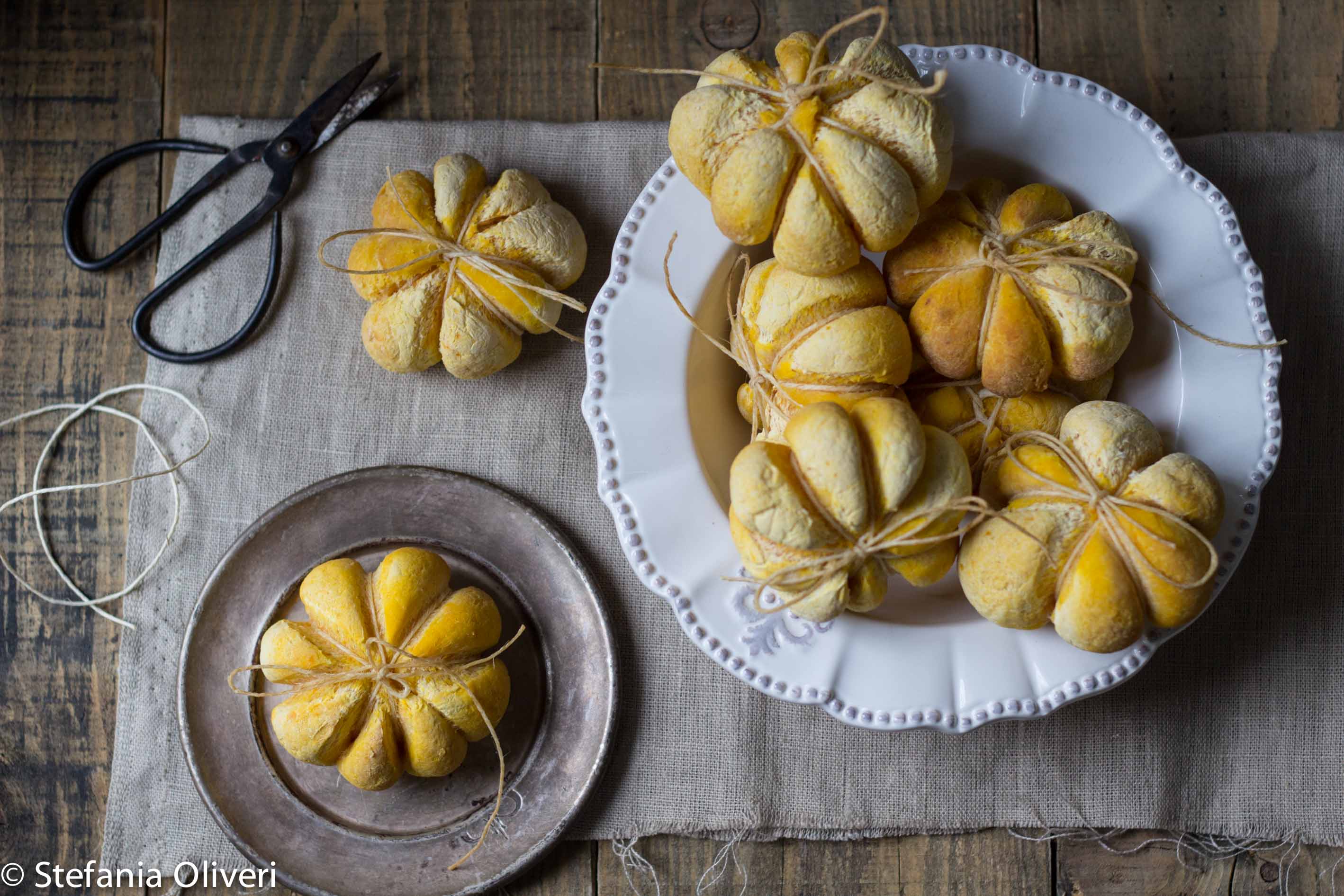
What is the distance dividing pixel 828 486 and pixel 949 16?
740 mm

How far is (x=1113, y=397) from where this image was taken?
976 millimetres

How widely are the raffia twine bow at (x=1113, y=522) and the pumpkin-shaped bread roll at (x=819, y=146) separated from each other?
25 cm

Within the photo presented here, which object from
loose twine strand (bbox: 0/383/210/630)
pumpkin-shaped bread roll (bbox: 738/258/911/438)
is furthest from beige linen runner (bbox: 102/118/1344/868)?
pumpkin-shaped bread roll (bbox: 738/258/911/438)

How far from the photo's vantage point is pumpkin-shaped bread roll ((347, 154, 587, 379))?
41.3 inches

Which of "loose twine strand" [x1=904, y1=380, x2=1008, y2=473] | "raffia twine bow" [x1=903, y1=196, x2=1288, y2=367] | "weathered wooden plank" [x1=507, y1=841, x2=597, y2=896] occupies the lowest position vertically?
"weathered wooden plank" [x1=507, y1=841, x2=597, y2=896]

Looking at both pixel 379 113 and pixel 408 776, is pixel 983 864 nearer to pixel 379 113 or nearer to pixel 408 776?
pixel 408 776

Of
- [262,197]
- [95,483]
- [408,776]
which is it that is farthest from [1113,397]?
[95,483]

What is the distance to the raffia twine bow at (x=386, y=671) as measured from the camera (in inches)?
38.5

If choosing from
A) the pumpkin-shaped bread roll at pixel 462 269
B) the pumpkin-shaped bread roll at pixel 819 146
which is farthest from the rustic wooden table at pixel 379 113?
the pumpkin-shaped bread roll at pixel 819 146

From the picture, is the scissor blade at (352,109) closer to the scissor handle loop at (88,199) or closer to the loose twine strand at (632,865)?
the scissor handle loop at (88,199)

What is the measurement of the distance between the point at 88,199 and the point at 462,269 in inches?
22.2

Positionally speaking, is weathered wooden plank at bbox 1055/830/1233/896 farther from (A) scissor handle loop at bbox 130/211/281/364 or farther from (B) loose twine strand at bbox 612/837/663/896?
(A) scissor handle loop at bbox 130/211/281/364

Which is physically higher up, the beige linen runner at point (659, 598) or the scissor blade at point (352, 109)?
the scissor blade at point (352, 109)

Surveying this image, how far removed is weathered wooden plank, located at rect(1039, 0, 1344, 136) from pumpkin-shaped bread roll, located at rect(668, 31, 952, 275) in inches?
20.0
